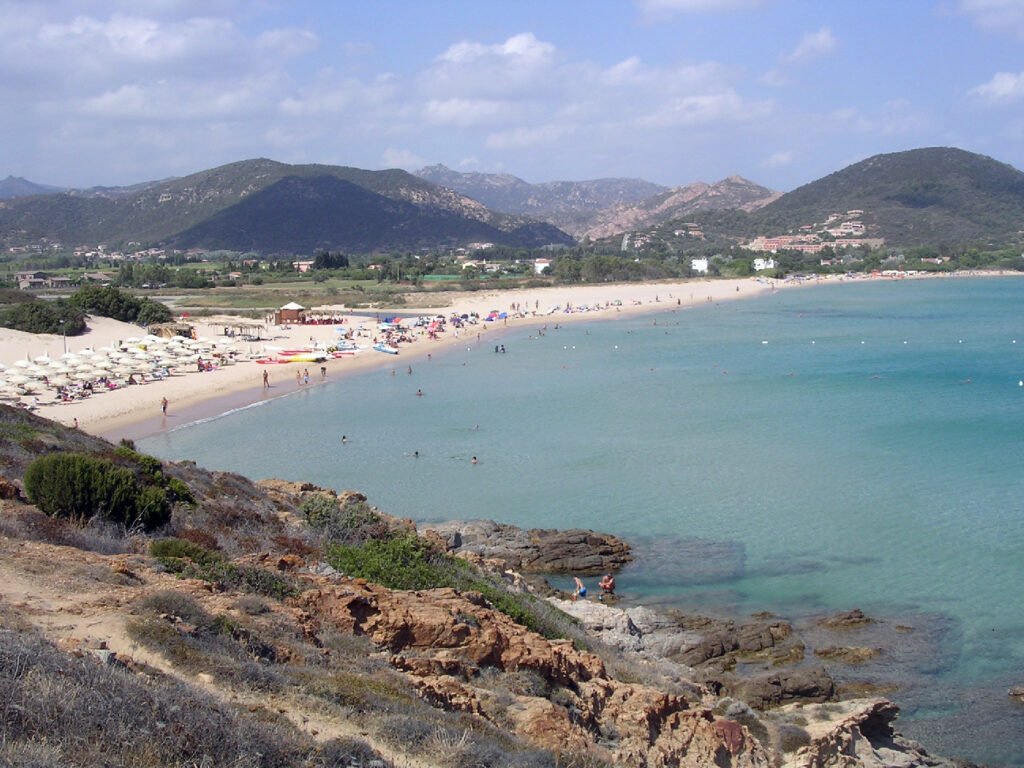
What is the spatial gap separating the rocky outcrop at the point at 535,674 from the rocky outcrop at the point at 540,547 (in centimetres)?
734

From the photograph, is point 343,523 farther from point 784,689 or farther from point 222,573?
point 784,689

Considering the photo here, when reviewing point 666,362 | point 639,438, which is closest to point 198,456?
point 639,438

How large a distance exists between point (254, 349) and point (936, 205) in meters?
153

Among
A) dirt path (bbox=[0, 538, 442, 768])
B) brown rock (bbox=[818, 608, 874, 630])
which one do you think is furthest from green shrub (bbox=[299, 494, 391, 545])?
brown rock (bbox=[818, 608, 874, 630])

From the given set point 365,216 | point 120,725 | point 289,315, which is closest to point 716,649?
point 120,725

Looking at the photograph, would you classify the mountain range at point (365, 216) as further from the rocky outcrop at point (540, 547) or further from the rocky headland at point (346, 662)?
the rocky headland at point (346, 662)

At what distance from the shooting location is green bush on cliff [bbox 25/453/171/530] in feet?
33.7

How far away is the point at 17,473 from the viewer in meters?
11.9

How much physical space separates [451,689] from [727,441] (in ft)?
69.9

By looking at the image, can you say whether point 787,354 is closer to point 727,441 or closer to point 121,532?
point 727,441

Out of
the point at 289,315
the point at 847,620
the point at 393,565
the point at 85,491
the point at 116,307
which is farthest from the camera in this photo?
the point at 289,315

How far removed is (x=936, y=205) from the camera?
171 m

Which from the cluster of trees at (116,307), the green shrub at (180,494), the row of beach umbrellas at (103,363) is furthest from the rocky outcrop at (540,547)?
the cluster of trees at (116,307)

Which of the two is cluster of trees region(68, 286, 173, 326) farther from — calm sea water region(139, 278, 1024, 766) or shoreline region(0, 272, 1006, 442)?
calm sea water region(139, 278, 1024, 766)
